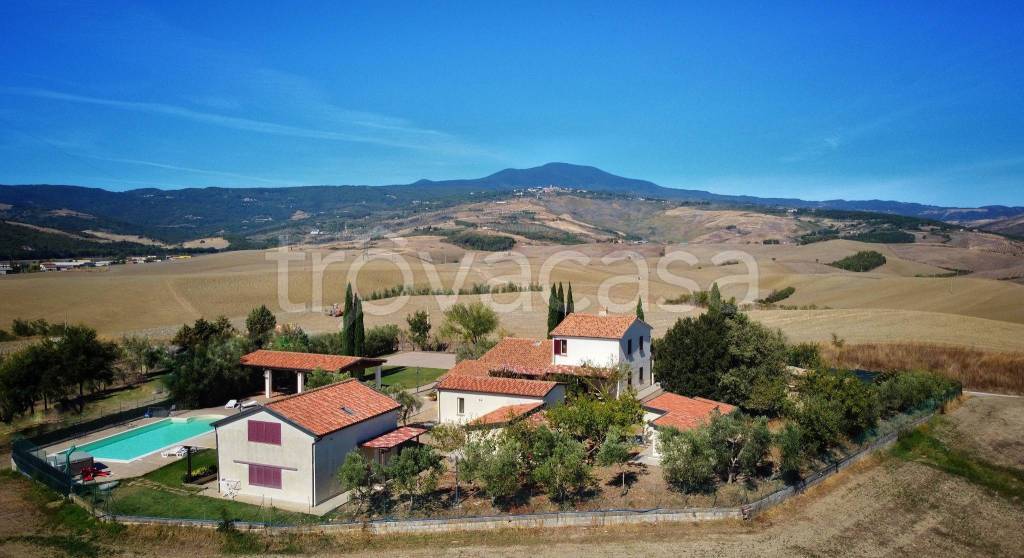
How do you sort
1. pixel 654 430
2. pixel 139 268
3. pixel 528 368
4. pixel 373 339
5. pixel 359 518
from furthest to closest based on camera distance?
pixel 139 268 → pixel 373 339 → pixel 528 368 → pixel 654 430 → pixel 359 518

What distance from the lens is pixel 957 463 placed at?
25.3m

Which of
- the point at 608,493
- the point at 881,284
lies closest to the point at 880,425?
the point at 608,493

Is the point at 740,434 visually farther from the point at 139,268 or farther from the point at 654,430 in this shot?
the point at 139,268

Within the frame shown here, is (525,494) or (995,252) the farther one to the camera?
(995,252)

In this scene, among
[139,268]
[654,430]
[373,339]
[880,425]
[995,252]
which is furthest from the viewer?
[995,252]

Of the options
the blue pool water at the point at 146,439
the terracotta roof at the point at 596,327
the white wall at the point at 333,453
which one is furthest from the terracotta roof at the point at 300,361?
the white wall at the point at 333,453

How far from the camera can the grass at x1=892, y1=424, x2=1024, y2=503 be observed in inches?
903

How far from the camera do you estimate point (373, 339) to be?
4738cm

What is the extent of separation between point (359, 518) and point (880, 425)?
21486 mm

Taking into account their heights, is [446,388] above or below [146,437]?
above

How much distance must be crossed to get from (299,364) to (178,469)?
11.4 metres

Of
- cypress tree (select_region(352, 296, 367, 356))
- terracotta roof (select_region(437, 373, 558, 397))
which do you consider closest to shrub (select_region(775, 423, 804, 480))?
terracotta roof (select_region(437, 373, 558, 397))

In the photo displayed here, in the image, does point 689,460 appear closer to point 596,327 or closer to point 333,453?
point 333,453

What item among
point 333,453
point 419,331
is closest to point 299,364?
point 333,453
